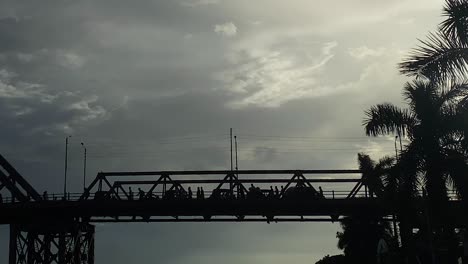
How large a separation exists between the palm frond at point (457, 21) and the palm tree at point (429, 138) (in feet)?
33.9

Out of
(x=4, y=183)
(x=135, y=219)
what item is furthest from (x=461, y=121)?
(x=4, y=183)

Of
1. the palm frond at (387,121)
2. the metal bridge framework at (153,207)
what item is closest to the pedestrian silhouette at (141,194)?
the metal bridge framework at (153,207)

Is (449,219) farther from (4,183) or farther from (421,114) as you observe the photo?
(4,183)

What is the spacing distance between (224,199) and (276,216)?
5425 mm

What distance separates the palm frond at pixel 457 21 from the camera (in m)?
14.6

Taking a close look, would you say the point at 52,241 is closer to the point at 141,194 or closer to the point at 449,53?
the point at 141,194

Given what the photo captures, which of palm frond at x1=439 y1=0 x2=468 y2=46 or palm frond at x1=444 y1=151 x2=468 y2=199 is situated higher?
palm frond at x1=439 y1=0 x2=468 y2=46

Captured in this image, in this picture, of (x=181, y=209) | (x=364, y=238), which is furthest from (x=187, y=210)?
(x=364, y=238)

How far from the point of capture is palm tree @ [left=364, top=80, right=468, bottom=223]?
2600cm

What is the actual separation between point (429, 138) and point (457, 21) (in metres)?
13.5

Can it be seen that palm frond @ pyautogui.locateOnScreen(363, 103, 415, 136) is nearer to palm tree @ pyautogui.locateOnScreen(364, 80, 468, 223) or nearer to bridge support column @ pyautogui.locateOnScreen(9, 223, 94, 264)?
palm tree @ pyautogui.locateOnScreen(364, 80, 468, 223)

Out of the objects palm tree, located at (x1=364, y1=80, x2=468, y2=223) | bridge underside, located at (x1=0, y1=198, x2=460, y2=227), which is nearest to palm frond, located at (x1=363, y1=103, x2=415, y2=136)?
palm tree, located at (x1=364, y1=80, x2=468, y2=223)

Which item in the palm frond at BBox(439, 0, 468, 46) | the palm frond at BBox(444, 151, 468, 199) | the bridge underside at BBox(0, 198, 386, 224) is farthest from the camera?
the bridge underside at BBox(0, 198, 386, 224)

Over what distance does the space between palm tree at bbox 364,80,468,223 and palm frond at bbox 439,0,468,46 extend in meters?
10.3
